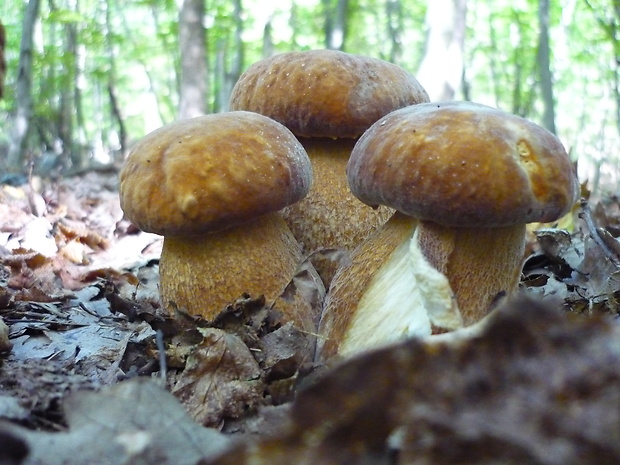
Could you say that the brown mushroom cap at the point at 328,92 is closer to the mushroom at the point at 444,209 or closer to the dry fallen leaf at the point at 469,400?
the mushroom at the point at 444,209

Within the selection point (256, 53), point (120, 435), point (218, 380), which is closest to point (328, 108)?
point (218, 380)

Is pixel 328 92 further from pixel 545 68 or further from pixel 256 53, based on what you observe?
pixel 256 53

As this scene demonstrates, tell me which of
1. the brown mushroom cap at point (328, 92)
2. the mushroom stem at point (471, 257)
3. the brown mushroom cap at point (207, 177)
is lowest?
the mushroom stem at point (471, 257)

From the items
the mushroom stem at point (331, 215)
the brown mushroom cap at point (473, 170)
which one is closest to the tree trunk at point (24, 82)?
the mushroom stem at point (331, 215)

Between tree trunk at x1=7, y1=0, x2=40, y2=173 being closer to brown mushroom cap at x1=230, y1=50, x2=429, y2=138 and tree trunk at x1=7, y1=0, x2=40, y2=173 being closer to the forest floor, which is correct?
the forest floor

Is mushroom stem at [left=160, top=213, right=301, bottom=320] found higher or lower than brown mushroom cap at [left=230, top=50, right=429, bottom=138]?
lower

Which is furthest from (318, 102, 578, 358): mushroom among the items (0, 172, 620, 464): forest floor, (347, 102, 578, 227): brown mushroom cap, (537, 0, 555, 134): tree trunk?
(537, 0, 555, 134): tree trunk
